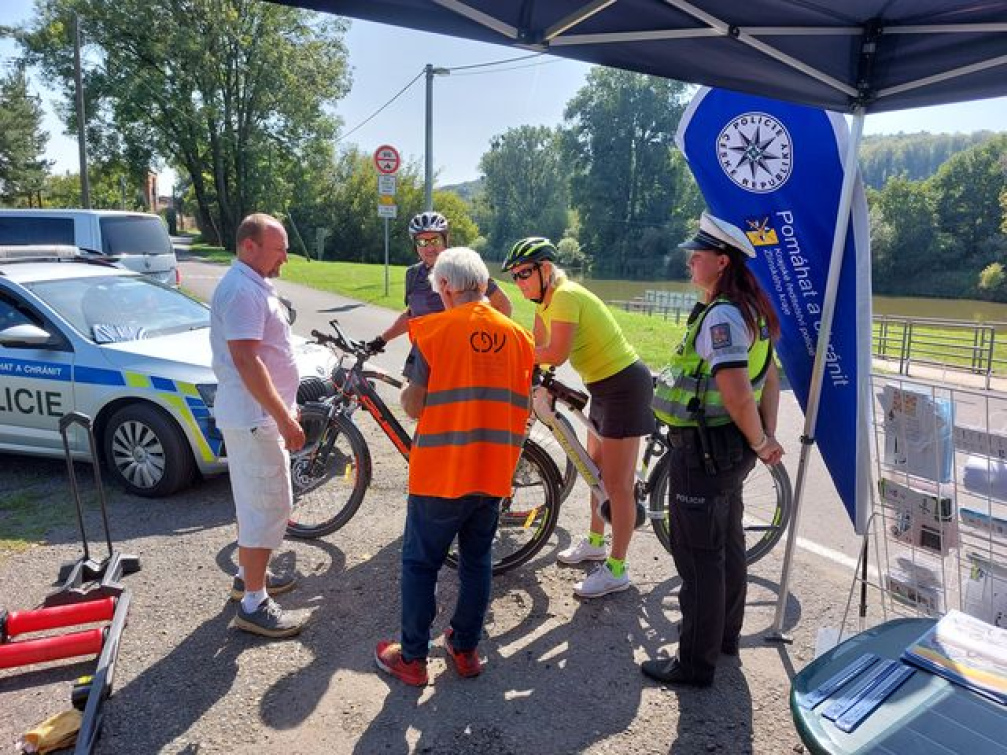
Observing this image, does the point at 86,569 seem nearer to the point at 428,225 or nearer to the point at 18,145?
the point at 428,225

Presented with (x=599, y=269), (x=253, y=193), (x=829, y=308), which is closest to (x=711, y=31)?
(x=829, y=308)

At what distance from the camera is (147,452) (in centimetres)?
492

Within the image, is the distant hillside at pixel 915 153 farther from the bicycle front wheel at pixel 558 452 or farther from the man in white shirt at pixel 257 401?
the man in white shirt at pixel 257 401

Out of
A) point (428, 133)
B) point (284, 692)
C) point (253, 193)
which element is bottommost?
point (284, 692)

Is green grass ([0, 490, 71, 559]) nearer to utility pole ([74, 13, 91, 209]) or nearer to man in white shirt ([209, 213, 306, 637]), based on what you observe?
man in white shirt ([209, 213, 306, 637])

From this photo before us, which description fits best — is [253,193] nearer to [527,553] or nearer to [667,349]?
[667,349]

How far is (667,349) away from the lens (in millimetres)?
12102

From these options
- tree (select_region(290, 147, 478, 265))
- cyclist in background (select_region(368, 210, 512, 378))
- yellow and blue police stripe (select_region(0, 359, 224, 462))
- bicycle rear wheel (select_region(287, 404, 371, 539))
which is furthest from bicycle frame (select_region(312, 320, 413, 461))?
tree (select_region(290, 147, 478, 265))

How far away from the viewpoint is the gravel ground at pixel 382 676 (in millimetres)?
2713

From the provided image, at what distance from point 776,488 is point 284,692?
2.92m

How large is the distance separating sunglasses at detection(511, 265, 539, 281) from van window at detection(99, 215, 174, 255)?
34.1 ft

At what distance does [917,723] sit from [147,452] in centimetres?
483

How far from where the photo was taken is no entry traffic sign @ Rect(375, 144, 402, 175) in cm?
1480

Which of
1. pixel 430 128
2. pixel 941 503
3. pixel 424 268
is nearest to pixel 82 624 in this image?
pixel 424 268
